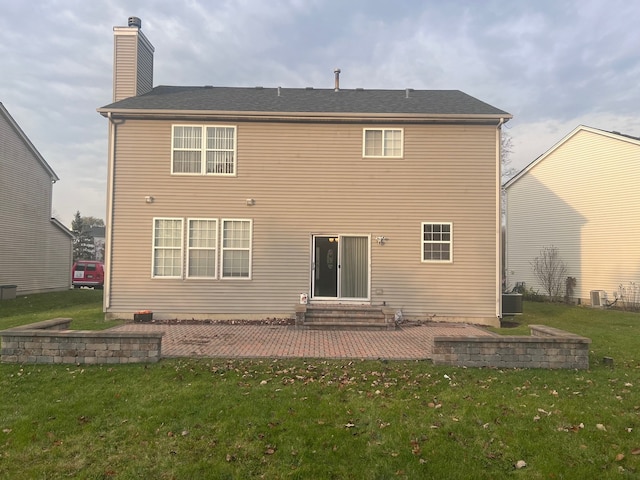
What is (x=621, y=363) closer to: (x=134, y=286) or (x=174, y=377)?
(x=174, y=377)

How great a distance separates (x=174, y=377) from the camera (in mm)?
6227

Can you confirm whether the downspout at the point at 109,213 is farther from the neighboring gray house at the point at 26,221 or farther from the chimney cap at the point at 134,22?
the neighboring gray house at the point at 26,221

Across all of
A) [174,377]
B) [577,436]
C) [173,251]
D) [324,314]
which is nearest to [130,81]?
[173,251]

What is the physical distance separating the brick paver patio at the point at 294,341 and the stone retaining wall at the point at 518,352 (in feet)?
2.49

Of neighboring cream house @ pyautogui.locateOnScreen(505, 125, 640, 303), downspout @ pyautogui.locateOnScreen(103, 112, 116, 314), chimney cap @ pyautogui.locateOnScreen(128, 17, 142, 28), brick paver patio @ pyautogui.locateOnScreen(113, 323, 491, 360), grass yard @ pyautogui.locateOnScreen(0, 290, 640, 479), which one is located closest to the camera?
grass yard @ pyautogui.locateOnScreen(0, 290, 640, 479)

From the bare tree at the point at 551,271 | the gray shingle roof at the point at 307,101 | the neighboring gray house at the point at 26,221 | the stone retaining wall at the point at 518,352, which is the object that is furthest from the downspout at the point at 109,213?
the bare tree at the point at 551,271

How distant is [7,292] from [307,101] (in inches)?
609

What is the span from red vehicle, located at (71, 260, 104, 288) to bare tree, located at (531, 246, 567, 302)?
25.6 metres

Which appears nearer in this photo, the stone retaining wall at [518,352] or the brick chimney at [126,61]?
the stone retaining wall at [518,352]

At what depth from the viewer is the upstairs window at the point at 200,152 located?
12.6 metres

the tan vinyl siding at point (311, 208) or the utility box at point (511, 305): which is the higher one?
the tan vinyl siding at point (311, 208)

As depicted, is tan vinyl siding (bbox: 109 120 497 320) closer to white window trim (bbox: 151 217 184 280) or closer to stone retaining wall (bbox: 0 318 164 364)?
white window trim (bbox: 151 217 184 280)

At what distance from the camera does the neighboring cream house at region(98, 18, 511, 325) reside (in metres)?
12.4

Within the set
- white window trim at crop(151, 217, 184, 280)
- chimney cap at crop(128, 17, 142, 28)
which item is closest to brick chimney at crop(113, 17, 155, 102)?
chimney cap at crop(128, 17, 142, 28)
